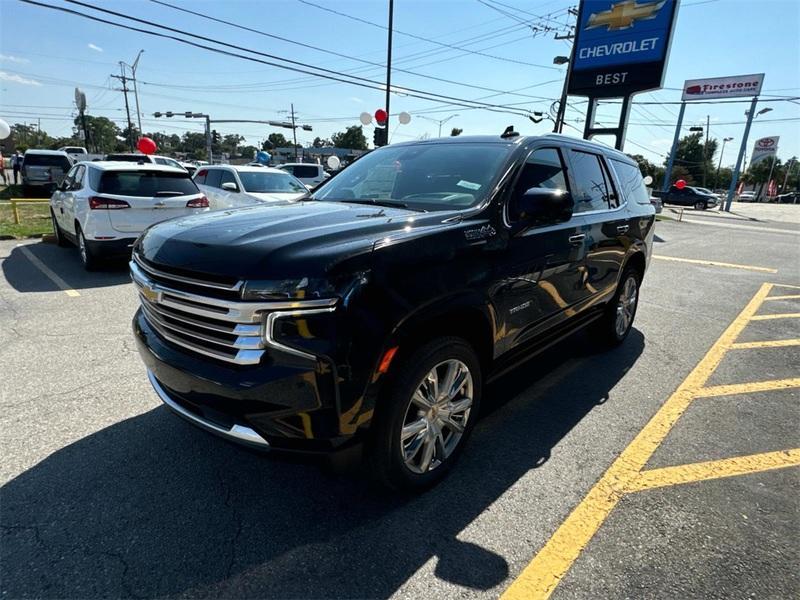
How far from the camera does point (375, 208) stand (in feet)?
9.53

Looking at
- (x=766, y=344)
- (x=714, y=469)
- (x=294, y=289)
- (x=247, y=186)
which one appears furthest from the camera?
(x=247, y=186)

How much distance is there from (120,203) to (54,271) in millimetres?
1550

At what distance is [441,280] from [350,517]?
1.28 m

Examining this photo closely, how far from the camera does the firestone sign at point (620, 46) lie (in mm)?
15992

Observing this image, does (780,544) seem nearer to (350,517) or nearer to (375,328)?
(350,517)

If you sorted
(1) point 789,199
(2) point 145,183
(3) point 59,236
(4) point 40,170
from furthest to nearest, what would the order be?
(1) point 789,199
(4) point 40,170
(3) point 59,236
(2) point 145,183

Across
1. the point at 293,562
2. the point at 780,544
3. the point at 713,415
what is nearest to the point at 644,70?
the point at 713,415

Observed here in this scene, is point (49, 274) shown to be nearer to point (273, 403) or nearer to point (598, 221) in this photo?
point (273, 403)

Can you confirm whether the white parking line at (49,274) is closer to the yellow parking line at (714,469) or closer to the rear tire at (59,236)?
the rear tire at (59,236)

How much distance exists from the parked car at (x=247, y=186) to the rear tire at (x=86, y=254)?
2973 millimetres

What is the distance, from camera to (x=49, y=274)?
700 cm

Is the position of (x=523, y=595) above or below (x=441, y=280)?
below

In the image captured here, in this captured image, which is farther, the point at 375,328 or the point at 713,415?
the point at 713,415

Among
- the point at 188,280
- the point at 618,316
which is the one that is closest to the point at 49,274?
the point at 188,280
